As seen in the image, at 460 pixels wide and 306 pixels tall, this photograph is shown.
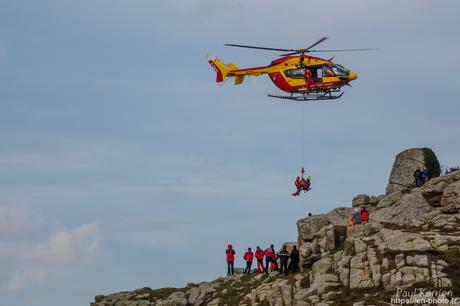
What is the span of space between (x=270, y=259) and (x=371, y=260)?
10.1 meters

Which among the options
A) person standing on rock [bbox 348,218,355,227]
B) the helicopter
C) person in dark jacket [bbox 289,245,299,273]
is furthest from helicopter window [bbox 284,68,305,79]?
person in dark jacket [bbox 289,245,299,273]

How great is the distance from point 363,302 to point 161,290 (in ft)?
68.7

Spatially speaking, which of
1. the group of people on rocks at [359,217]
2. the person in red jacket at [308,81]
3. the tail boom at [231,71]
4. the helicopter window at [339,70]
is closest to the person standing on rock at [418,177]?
the group of people on rocks at [359,217]

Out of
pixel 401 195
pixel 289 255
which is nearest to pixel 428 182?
pixel 401 195

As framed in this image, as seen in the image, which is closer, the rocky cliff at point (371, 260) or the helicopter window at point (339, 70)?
the rocky cliff at point (371, 260)

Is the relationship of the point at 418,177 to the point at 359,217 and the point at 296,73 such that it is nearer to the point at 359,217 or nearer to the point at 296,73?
the point at 359,217

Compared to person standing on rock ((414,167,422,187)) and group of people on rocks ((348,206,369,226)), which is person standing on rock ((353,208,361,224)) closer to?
group of people on rocks ((348,206,369,226))

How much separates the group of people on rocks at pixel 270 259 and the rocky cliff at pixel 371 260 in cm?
63

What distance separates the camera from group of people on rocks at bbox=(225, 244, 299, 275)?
53906 mm

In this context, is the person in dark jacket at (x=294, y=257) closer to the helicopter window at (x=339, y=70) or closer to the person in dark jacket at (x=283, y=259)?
the person in dark jacket at (x=283, y=259)

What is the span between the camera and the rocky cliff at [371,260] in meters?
44.3

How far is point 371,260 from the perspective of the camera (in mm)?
46812

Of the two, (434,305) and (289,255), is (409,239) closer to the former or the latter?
(434,305)

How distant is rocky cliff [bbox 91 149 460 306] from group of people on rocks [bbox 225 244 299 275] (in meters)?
0.63
